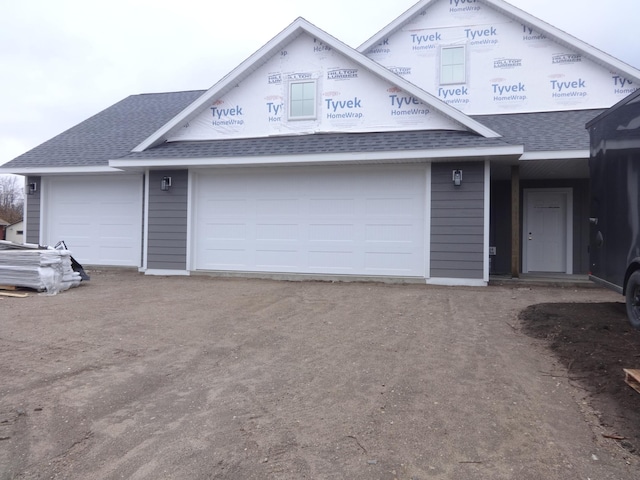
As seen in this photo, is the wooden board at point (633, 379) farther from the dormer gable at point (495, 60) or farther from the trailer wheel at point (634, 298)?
the dormer gable at point (495, 60)

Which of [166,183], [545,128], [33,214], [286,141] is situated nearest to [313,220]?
[286,141]

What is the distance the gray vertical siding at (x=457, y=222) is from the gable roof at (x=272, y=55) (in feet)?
3.18

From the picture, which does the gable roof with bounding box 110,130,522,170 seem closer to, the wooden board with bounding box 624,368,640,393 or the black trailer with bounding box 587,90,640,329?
the black trailer with bounding box 587,90,640,329

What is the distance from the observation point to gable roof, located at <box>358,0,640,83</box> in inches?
459

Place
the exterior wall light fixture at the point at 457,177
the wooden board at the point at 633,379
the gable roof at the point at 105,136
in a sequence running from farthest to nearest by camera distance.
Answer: the gable roof at the point at 105,136 < the exterior wall light fixture at the point at 457,177 < the wooden board at the point at 633,379

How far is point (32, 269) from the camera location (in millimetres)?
8461

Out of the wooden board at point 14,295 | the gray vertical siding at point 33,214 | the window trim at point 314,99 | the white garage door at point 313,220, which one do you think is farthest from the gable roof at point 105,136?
the window trim at point 314,99

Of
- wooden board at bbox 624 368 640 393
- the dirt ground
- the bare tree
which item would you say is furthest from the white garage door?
the bare tree

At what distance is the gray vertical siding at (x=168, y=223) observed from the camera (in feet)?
36.6

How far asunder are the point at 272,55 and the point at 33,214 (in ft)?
25.8

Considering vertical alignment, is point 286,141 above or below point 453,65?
below

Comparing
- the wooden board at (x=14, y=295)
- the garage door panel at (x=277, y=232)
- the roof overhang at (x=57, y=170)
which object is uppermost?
the roof overhang at (x=57, y=170)

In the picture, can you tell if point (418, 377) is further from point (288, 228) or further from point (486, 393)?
point (288, 228)

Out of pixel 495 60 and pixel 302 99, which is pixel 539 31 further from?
pixel 302 99
